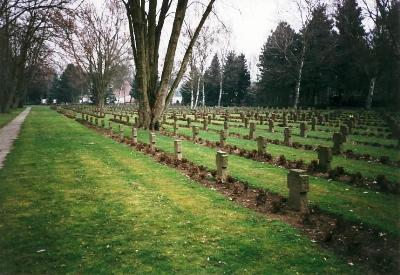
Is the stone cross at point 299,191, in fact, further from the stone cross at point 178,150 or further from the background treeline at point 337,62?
the background treeline at point 337,62

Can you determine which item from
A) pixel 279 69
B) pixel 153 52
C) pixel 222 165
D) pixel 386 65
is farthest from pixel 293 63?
pixel 222 165

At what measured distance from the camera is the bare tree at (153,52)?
21.8 m

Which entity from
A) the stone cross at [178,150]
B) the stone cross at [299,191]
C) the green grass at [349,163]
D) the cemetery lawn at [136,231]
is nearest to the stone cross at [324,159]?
the green grass at [349,163]

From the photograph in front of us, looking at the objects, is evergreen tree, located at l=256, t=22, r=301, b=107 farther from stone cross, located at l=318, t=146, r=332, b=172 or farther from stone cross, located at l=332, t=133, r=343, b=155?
stone cross, located at l=318, t=146, r=332, b=172

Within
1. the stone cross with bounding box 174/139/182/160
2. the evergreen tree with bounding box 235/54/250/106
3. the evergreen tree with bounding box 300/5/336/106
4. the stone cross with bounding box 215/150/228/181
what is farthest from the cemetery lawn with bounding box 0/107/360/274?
the evergreen tree with bounding box 235/54/250/106

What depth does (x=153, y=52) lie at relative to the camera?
24766 millimetres

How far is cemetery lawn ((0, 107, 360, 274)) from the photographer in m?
5.02

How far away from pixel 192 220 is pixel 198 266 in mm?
1778

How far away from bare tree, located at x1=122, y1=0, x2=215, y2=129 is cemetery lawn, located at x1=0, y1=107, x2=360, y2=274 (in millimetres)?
13179

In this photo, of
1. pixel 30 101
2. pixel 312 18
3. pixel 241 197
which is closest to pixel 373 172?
pixel 241 197

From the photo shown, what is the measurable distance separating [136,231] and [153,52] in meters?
19.9

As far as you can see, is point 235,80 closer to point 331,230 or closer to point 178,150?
point 178,150

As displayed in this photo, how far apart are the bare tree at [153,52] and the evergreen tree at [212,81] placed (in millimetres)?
50891

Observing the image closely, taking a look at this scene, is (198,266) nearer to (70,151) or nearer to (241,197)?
(241,197)
